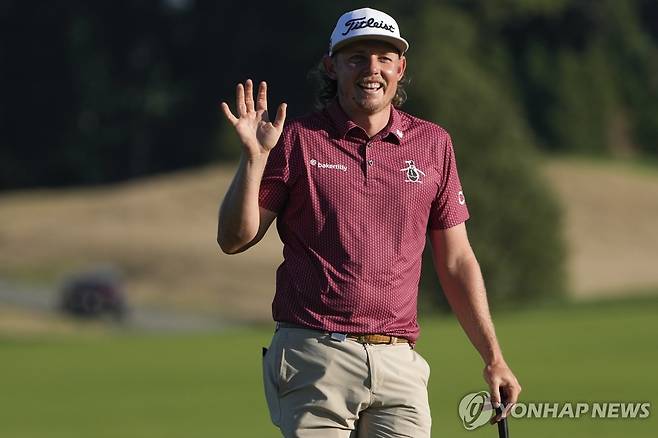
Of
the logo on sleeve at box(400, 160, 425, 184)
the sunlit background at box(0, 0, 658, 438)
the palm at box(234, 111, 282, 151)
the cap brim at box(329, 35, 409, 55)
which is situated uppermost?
the sunlit background at box(0, 0, 658, 438)

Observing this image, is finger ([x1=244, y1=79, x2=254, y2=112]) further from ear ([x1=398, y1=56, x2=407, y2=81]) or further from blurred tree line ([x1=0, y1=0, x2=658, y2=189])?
blurred tree line ([x1=0, y1=0, x2=658, y2=189])

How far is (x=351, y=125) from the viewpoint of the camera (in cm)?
594

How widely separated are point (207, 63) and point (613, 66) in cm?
A: 1859

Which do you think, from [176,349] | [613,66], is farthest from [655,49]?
[176,349]

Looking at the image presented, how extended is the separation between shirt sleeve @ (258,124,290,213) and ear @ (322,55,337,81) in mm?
344

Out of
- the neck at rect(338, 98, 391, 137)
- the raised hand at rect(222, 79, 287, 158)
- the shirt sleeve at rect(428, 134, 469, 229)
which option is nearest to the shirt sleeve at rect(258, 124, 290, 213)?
the raised hand at rect(222, 79, 287, 158)

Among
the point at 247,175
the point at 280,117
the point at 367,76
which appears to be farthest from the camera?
the point at 367,76

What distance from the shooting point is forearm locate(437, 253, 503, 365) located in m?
6.07

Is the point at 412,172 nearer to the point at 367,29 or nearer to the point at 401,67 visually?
the point at 401,67

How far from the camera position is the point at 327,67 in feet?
20.2

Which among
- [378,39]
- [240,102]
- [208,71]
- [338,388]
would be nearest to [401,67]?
[378,39]

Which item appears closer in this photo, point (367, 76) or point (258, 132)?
point (258, 132)

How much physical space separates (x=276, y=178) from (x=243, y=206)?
213 millimetres

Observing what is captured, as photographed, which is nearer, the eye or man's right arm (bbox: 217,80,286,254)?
man's right arm (bbox: 217,80,286,254)
